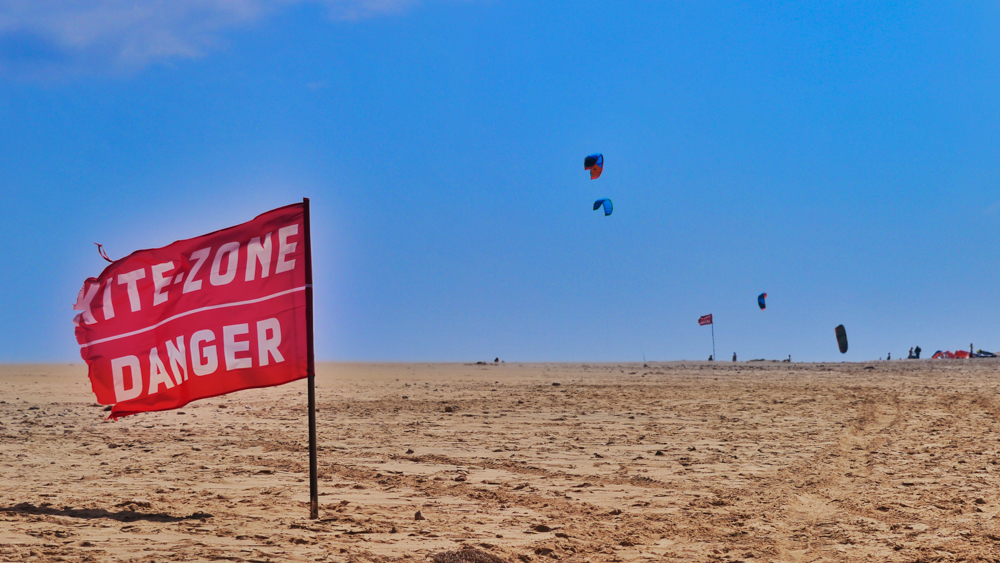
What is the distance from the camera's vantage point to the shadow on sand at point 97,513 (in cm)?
747

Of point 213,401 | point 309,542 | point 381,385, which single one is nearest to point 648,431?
point 309,542

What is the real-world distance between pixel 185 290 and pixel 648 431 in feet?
30.7

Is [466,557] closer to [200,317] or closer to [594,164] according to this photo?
[200,317]

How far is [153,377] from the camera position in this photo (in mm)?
8094

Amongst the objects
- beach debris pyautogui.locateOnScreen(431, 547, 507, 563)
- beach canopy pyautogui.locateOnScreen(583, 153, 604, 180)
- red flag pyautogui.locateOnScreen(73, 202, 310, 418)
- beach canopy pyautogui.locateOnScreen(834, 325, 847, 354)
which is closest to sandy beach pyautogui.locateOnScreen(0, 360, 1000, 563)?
beach debris pyautogui.locateOnScreen(431, 547, 507, 563)

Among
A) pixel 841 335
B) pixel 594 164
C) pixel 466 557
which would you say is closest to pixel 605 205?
pixel 594 164

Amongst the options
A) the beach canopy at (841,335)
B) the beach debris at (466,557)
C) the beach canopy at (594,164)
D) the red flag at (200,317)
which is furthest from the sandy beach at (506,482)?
the beach canopy at (841,335)

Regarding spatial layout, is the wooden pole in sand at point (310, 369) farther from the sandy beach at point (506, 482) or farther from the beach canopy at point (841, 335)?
the beach canopy at point (841, 335)

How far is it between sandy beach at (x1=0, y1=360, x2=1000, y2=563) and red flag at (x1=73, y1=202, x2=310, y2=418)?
4.41ft

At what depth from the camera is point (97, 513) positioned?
7703mm

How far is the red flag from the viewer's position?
7.87 metres

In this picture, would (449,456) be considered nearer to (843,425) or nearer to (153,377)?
(153,377)

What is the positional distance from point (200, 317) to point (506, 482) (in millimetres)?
4266

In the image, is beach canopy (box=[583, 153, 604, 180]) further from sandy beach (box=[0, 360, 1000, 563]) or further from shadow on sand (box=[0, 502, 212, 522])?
shadow on sand (box=[0, 502, 212, 522])
